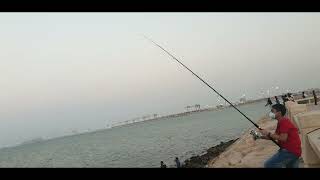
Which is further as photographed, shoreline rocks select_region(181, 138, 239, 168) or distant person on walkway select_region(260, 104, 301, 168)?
shoreline rocks select_region(181, 138, 239, 168)

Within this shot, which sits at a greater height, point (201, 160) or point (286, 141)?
point (286, 141)

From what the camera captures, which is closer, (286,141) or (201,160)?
(286,141)

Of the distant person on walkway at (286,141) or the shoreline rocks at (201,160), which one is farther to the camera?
the shoreline rocks at (201,160)
